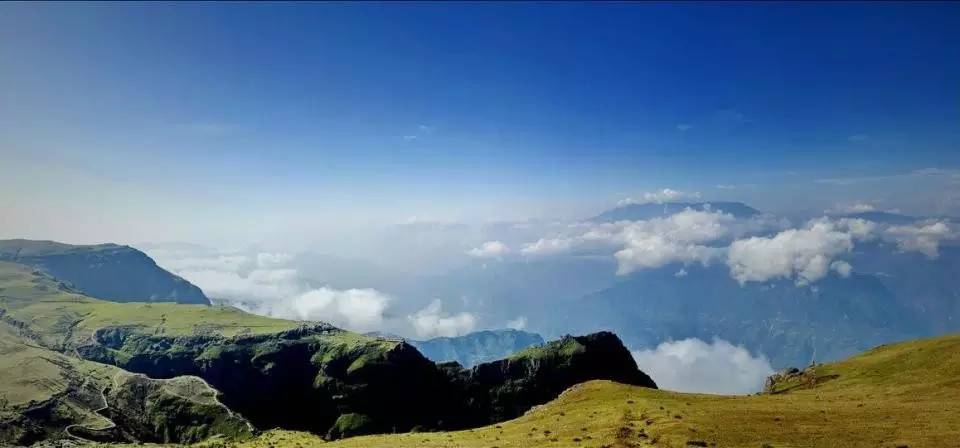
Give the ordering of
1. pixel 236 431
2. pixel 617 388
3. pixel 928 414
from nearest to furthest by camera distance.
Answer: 1. pixel 928 414
2. pixel 617 388
3. pixel 236 431

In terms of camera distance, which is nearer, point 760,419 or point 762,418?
point 760,419

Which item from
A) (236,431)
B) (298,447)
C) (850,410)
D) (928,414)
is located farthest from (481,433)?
(236,431)

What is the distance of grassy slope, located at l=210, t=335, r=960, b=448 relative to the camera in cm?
4103

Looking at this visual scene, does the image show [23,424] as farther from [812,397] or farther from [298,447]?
[812,397]

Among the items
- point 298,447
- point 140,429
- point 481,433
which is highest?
point 481,433

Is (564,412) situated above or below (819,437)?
below

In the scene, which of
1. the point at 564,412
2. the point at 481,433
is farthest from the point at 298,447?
the point at 564,412

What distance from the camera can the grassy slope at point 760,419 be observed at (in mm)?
41031

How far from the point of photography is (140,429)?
654 feet

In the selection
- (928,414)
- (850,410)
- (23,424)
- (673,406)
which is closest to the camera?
(928,414)

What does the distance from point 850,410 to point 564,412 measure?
98.9 ft

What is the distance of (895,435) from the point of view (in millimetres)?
39906

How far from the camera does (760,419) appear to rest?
46938 mm

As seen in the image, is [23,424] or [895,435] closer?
[895,435]
